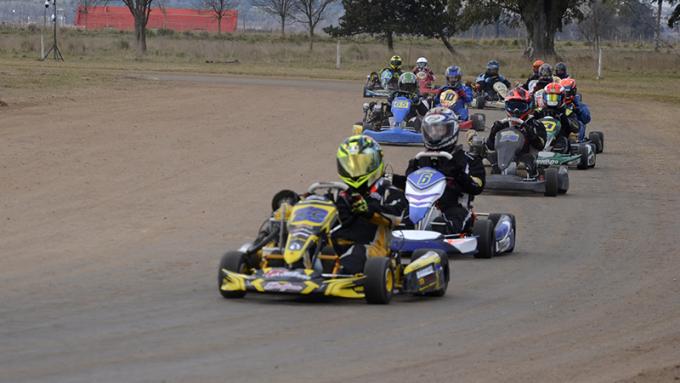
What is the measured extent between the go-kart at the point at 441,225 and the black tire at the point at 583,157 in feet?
28.0

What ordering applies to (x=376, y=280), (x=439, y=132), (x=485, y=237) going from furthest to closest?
(x=439, y=132) < (x=485, y=237) < (x=376, y=280)

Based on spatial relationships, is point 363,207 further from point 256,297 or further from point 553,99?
point 553,99

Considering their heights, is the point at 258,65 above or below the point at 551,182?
above

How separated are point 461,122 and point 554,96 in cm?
729

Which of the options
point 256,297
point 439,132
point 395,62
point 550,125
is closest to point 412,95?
point 550,125

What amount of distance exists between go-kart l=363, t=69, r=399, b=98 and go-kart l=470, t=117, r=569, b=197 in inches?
609

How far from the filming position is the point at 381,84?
120 feet

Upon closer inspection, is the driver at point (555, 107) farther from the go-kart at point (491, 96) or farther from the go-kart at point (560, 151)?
the go-kart at point (491, 96)

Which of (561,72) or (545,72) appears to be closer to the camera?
(545,72)

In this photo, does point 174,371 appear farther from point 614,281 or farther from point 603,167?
point 603,167

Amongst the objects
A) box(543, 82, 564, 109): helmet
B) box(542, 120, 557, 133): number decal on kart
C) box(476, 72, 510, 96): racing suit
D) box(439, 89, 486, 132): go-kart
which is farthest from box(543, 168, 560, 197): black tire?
box(476, 72, 510, 96): racing suit

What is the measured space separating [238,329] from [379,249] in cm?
207

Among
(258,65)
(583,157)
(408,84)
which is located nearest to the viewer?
(583,157)

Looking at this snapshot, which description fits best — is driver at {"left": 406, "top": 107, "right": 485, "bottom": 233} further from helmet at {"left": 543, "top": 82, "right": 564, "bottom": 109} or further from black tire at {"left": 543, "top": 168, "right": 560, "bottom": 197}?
helmet at {"left": 543, "top": 82, "right": 564, "bottom": 109}
